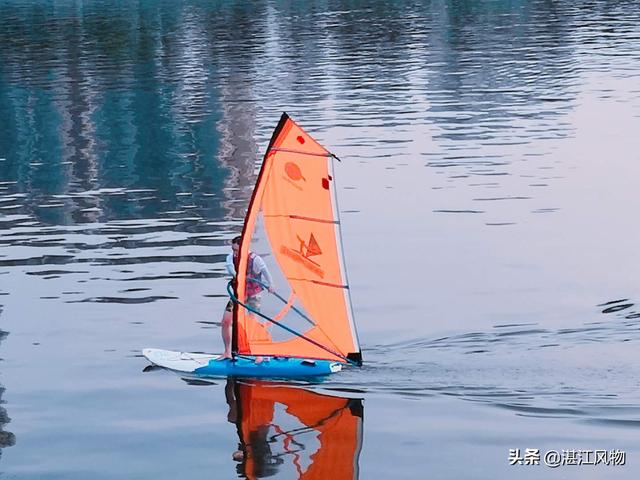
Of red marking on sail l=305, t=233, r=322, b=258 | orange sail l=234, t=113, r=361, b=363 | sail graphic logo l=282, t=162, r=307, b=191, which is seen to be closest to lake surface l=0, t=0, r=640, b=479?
orange sail l=234, t=113, r=361, b=363

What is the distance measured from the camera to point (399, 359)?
26.1 m

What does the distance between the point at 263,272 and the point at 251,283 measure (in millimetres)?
336

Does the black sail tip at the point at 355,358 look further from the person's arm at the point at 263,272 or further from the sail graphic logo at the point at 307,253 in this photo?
the person's arm at the point at 263,272

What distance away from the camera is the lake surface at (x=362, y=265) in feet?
73.2

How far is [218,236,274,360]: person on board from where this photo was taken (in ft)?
83.7

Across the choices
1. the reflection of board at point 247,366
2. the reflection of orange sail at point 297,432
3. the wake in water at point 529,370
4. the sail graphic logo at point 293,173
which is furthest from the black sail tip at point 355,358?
the sail graphic logo at point 293,173

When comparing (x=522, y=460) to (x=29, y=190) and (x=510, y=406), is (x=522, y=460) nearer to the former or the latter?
(x=510, y=406)

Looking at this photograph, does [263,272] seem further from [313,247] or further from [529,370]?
[529,370]

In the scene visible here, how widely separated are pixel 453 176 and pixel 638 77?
28360 millimetres

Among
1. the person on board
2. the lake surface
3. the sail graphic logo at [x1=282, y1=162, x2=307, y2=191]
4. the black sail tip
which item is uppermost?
the sail graphic logo at [x1=282, y1=162, x2=307, y2=191]

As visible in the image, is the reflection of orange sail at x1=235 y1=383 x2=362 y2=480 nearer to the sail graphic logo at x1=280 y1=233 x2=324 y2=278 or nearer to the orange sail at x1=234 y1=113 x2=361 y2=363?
the orange sail at x1=234 y1=113 x2=361 y2=363

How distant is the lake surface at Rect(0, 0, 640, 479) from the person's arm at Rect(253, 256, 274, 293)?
183 cm

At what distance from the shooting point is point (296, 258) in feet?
83.3

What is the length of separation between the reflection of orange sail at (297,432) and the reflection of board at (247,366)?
0.39 meters
